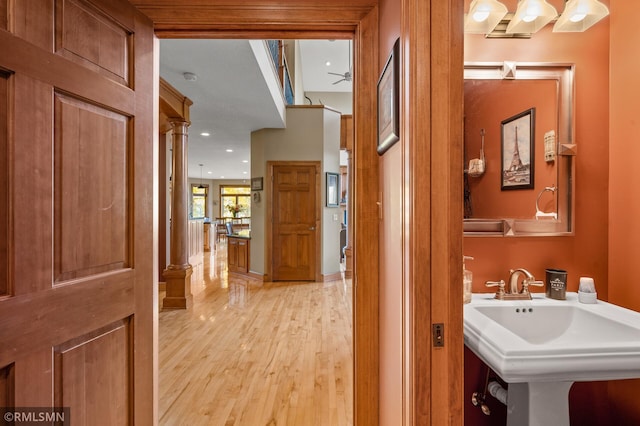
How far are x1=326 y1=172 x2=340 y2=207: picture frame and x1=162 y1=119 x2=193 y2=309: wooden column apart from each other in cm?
247

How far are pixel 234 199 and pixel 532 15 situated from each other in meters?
17.0

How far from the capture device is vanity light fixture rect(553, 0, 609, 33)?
1373 mm

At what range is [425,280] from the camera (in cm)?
85

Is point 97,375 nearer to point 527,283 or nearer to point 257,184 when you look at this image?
point 527,283

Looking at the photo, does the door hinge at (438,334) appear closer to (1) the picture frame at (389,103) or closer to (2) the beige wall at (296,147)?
(1) the picture frame at (389,103)

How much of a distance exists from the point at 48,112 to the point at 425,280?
1.27 metres

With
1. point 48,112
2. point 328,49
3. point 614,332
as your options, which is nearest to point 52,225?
point 48,112

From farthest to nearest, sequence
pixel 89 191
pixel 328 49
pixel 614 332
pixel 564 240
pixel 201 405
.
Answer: pixel 328 49 → pixel 201 405 → pixel 564 240 → pixel 614 332 → pixel 89 191

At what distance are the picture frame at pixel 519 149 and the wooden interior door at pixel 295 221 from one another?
409 centimetres

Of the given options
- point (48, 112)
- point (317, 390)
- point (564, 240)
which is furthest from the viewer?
point (317, 390)

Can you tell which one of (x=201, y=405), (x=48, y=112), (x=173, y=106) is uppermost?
(x=173, y=106)

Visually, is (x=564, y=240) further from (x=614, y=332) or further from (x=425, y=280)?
A: (x=425, y=280)

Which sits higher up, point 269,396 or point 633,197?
point 633,197

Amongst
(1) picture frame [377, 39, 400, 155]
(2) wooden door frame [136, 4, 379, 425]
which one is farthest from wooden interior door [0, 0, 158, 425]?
(1) picture frame [377, 39, 400, 155]
